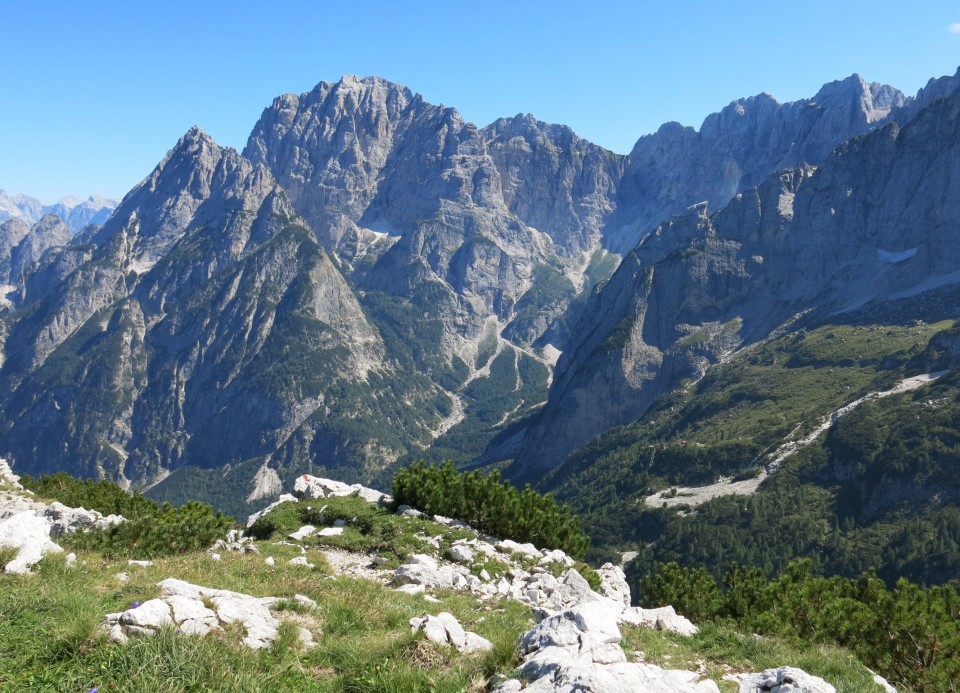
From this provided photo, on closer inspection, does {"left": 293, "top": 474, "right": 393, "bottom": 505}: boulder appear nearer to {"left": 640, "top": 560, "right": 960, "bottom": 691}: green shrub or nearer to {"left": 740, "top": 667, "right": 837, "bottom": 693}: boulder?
{"left": 640, "top": 560, "right": 960, "bottom": 691}: green shrub

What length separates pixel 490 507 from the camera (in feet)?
155

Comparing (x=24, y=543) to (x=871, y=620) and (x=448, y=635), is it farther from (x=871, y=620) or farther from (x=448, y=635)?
(x=871, y=620)

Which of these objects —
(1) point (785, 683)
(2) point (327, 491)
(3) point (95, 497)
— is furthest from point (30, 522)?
(2) point (327, 491)

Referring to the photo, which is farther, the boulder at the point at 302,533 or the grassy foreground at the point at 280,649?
the boulder at the point at 302,533

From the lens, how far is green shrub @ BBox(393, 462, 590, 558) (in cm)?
4697

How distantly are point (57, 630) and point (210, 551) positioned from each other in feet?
70.6

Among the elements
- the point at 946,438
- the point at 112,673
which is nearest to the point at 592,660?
the point at 112,673

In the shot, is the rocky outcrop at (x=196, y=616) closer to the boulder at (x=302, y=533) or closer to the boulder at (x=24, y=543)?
the boulder at (x=24, y=543)

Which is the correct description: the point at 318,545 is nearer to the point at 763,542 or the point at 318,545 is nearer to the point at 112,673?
the point at 112,673

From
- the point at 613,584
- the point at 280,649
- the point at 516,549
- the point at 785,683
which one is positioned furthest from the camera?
the point at 613,584

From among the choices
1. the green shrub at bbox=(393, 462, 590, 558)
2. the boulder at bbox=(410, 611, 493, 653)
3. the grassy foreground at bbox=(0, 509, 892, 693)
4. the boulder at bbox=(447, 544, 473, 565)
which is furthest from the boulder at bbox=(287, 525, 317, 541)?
the boulder at bbox=(410, 611, 493, 653)

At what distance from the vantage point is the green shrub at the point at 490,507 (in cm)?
4697

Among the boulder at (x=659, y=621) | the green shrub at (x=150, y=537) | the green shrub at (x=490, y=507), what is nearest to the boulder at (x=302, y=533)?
the green shrub at (x=150, y=537)

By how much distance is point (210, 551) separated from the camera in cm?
3238
